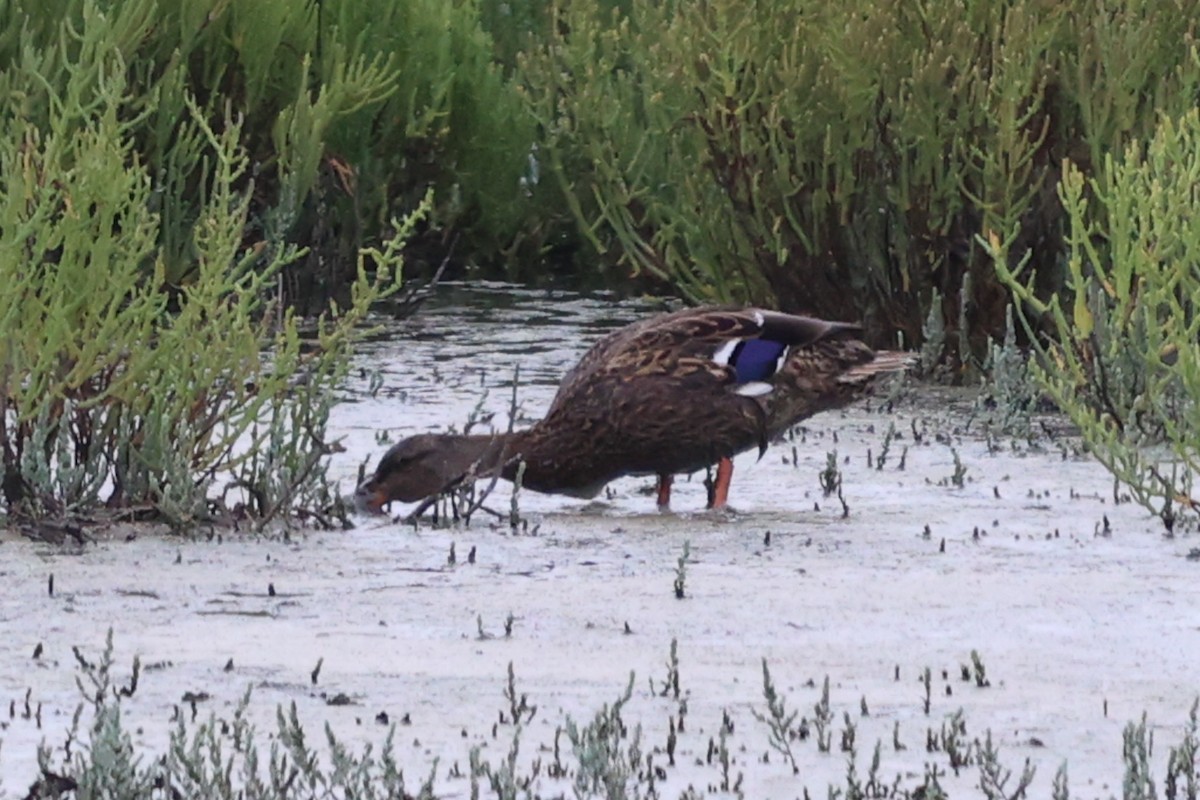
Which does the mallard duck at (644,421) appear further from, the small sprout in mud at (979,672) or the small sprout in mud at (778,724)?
the small sprout in mud at (778,724)

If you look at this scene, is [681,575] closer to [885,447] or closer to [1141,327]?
[885,447]

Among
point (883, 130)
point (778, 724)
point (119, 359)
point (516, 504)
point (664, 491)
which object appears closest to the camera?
point (778, 724)

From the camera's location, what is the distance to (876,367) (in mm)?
7613

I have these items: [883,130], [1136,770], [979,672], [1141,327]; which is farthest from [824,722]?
[883,130]

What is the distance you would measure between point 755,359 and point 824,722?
295 centimetres

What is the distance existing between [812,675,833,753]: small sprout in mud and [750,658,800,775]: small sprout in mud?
0.04 m

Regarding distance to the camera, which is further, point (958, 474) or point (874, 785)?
point (958, 474)

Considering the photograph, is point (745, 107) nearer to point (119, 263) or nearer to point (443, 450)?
point (443, 450)

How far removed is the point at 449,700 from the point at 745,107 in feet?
17.6

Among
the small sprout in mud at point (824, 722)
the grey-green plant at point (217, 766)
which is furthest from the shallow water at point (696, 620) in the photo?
the grey-green plant at point (217, 766)

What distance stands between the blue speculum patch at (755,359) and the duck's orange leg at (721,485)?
0.25 m

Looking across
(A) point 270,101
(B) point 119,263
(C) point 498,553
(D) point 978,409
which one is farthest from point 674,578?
(A) point 270,101

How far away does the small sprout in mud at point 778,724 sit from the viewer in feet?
13.9

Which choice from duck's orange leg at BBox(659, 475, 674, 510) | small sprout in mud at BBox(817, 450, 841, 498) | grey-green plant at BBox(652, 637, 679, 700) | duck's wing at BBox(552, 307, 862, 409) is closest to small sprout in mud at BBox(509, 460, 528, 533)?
duck's wing at BBox(552, 307, 862, 409)
